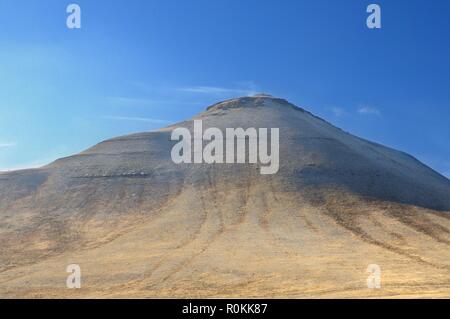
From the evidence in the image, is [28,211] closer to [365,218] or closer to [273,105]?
[365,218]

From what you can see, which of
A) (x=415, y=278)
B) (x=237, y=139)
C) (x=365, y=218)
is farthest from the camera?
(x=237, y=139)

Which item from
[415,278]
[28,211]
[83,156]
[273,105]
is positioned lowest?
[415,278]
